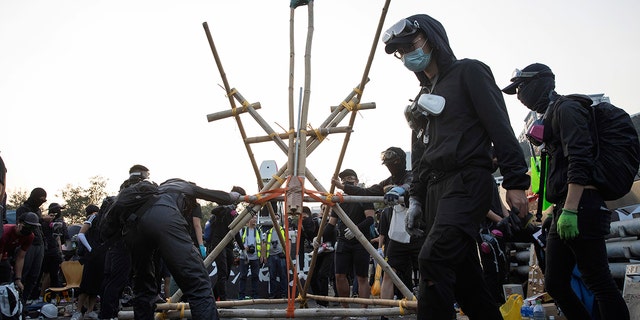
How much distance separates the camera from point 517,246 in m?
9.58

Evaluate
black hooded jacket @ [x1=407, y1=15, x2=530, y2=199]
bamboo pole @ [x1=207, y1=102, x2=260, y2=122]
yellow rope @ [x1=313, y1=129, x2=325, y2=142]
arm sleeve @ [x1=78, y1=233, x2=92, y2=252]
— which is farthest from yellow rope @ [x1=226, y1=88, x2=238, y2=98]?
arm sleeve @ [x1=78, y1=233, x2=92, y2=252]

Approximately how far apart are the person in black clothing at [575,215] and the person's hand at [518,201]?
0.75 metres

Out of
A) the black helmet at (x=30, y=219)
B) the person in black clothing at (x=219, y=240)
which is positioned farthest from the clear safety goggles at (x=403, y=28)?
the person in black clothing at (x=219, y=240)

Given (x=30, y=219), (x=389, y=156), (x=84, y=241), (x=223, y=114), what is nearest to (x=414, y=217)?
(x=389, y=156)

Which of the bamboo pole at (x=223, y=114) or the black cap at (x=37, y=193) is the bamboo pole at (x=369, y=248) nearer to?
the bamboo pole at (x=223, y=114)

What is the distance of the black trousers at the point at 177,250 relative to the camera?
4590 millimetres

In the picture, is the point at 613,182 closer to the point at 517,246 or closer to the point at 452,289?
the point at 452,289

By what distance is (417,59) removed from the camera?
11.7 ft

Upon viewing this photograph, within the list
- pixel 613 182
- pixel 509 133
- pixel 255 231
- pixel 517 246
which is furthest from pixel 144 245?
pixel 255 231

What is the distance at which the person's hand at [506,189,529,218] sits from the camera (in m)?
3.04

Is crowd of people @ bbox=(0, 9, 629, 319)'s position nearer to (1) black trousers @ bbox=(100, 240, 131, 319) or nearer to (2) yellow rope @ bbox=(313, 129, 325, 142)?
(2) yellow rope @ bbox=(313, 129, 325, 142)

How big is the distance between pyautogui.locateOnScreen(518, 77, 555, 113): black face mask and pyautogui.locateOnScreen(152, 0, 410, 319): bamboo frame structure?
1.70m

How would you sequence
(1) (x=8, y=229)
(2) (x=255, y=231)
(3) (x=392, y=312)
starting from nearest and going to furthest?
(3) (x=392, y=312)
(1) (x=8, y=229)
(2) (x=255, y=231)

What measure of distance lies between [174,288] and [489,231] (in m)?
6.14
